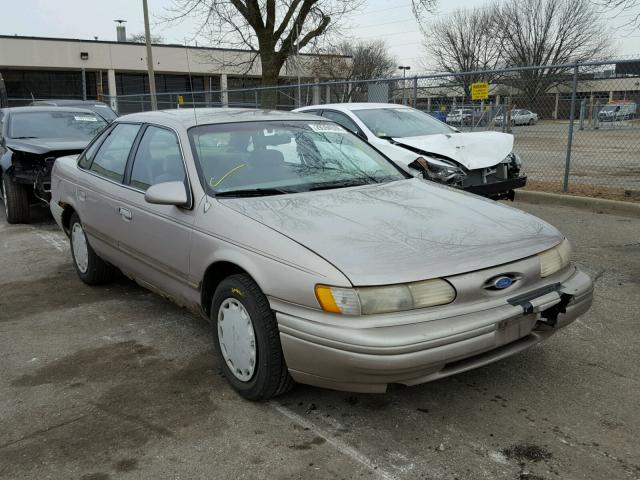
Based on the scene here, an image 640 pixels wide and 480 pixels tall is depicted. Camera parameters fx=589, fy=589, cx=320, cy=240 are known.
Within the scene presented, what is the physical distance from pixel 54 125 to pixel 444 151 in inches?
226

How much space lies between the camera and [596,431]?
281 centimetres

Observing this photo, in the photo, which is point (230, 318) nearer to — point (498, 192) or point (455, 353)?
point (455, 353)

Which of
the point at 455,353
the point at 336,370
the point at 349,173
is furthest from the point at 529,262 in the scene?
the point at 349,173

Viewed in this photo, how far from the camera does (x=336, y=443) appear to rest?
9.05 ft

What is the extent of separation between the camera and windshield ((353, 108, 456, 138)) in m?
7.97

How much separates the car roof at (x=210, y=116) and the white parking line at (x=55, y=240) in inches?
114

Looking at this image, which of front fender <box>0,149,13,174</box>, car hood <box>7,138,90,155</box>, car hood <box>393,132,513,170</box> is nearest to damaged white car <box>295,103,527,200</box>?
car hood <box>393,132,513,170</box>

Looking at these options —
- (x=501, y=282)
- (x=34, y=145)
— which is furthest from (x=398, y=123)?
(x=501, y=282)

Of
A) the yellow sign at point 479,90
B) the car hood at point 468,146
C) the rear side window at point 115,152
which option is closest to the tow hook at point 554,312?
the rear side window at point 115,152

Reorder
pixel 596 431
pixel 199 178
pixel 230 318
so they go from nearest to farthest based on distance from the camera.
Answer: pixel 596 431 → pixel 230 318 → pixel 199 178

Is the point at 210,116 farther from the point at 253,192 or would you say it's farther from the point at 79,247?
the point at 79,247

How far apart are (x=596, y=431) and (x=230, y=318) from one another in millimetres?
1885

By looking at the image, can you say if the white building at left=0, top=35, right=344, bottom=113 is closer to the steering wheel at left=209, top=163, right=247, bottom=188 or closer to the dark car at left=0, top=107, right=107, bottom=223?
the dark car at left=0, top=107, right=107, bottom=223

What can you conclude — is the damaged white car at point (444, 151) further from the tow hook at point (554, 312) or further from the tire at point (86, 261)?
the tow hook at point (554, 312)
